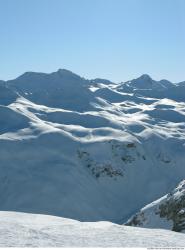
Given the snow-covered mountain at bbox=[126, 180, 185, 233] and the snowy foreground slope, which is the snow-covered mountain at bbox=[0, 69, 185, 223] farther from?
the snowy foreground slope

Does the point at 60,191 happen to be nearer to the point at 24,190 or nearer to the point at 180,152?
the point at 24,190

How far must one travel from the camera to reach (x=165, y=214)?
75.4 metres

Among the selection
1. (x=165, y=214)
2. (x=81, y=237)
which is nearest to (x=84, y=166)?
(x=165, y=214)

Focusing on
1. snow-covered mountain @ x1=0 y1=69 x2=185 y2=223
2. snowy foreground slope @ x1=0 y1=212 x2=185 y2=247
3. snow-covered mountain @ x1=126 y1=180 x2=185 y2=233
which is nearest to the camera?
snowy foreground slope @ x1=0 y1=212 x2=185 y2=247

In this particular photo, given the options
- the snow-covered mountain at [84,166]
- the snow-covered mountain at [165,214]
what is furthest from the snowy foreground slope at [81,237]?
the snow-covered mountain at [84,166]

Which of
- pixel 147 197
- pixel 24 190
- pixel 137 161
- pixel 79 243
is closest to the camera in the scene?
pixel 79 243

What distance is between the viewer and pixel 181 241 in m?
20.8

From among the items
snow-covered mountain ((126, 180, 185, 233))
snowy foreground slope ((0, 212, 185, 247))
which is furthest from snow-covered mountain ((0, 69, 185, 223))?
snowy foreground slope ((0, 212, 185, 247))

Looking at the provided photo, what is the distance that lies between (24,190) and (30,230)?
98.7 m

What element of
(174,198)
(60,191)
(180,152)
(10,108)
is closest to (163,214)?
(174,198)

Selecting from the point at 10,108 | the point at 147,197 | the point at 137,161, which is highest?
the point at 10,108

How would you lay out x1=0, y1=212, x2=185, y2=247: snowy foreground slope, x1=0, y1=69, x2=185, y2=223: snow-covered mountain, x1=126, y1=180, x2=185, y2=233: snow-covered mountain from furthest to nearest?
x1=0, y1=69, x2=185, y2=223: snow-covered mountain
x1=126, y1=180, x2=185, y2=233: snow-covered mountain
x1=0, y1=212, x2=185, y2=247: snowy foreground slope

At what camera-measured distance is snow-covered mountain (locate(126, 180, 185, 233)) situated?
7208 cm

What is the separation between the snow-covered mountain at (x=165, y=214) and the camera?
72081 mm
